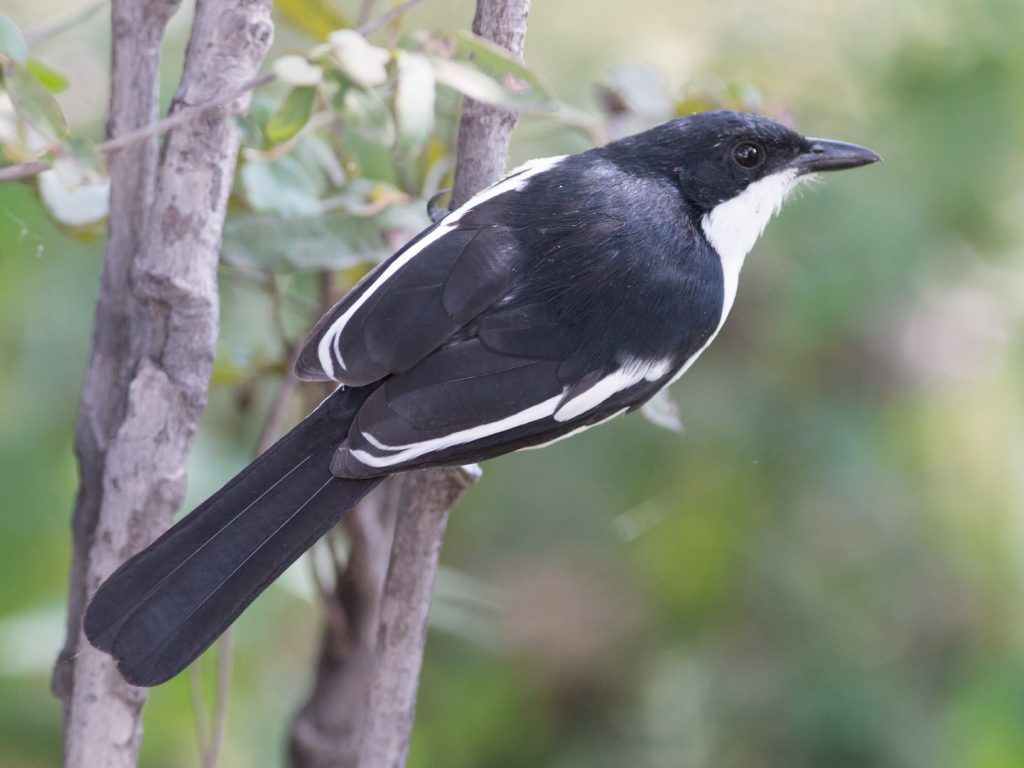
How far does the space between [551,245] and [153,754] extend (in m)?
1.31

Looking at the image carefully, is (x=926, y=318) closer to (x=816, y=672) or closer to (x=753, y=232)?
(x=816, y=672)

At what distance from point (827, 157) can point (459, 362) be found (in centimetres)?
70

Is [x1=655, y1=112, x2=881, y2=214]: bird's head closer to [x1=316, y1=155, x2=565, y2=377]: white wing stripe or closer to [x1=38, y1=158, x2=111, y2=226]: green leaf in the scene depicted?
[x1=316, y1=155, x2=565, y2=377]: white wing stripe

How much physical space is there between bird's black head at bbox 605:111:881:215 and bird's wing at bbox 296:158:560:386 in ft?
0.96

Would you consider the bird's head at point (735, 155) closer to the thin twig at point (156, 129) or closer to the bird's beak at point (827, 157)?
the bird's beak at point (827, 157)

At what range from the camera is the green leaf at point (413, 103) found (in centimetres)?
114

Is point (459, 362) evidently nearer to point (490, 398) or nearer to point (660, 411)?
point (490, 398)

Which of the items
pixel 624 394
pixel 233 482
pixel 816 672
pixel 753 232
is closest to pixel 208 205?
pixel 233 482

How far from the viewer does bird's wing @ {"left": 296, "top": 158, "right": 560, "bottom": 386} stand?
1464mm

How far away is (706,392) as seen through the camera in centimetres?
262

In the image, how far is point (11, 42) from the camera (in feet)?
3.87

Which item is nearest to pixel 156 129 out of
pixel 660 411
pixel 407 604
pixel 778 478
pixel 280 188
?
pixel 280 188

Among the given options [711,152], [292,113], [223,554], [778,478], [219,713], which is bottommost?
[778,478]

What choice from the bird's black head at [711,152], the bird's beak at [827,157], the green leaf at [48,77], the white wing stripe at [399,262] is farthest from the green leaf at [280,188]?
the bird's beak at [827,157]
